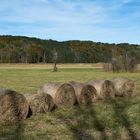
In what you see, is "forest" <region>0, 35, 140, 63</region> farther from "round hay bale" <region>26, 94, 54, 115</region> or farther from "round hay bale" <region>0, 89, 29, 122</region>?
"round hay bale" <region>0, 89, 29, 122</region>

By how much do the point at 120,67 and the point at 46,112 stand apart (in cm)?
4782

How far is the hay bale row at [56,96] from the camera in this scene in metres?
11.2

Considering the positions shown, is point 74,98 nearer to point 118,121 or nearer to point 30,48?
point 118,121

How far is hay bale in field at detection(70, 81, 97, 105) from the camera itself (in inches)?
616

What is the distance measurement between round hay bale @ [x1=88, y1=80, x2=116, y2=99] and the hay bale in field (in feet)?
2.22

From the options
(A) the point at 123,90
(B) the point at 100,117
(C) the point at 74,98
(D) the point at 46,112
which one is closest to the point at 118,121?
(B) the point at 100,117

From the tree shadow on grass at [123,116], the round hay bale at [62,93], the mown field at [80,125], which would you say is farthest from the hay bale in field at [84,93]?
the mown field at [80,125]

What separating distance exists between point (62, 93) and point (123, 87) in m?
5.10

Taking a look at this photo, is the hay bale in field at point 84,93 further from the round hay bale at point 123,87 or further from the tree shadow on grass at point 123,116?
the round hay bale at point 123,87

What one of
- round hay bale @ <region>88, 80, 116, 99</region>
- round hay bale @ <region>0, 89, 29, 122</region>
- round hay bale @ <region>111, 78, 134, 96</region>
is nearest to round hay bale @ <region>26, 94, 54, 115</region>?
round hay bale @ <region>0, 89, 29, 122</region>

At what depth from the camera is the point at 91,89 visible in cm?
1641

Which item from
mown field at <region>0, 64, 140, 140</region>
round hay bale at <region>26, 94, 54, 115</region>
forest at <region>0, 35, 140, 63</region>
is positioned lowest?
mown field at <region>0, 64, 140, 140</region>

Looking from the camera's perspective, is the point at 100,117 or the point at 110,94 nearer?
the point at 100,117

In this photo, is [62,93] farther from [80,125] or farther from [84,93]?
[80,125]
